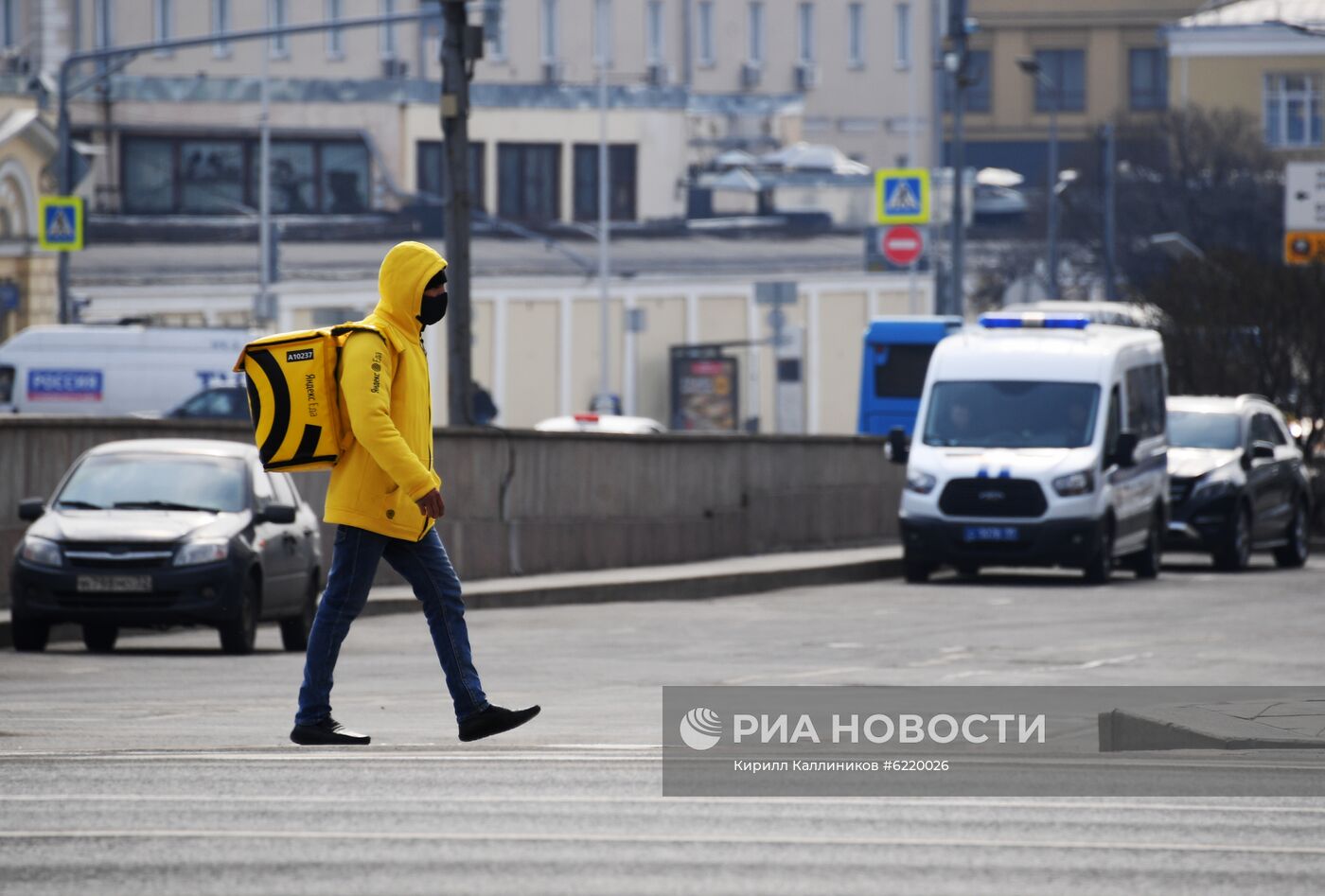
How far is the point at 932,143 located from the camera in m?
106

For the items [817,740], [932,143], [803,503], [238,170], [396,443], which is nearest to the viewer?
[396,443]

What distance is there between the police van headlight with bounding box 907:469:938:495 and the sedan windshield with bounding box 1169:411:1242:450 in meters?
4.28

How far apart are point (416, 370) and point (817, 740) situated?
2.04 meters

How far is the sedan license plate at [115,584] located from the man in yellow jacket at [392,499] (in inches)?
299

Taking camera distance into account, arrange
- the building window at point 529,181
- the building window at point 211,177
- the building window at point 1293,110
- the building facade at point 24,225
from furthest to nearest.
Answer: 1. the building window at point 1293,110
2. the building window at point 529,181
3. the building window at point 211,177
4. the building facade at point 24,225

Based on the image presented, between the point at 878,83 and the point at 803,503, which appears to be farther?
the point at 878,83

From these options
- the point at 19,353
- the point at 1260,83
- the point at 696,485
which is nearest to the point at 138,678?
the point at 696,485

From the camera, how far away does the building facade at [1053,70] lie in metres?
115

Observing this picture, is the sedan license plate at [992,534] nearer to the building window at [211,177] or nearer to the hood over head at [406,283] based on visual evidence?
the hood over head at [406,283]

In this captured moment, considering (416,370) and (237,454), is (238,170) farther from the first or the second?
(416,370)

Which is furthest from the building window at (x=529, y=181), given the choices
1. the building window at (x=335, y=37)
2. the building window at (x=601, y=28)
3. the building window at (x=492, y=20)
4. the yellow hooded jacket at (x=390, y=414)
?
the yellow hooded jacket at (x=390, y=414)

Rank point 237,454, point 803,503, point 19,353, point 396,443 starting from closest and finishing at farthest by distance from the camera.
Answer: point 396,443
point 237,454
point 803,503
point 19,353

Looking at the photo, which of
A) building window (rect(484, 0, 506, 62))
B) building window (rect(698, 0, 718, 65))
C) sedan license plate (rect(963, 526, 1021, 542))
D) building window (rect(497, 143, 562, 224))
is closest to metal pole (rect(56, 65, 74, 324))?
building window (rect(484, 0, 506, 62))

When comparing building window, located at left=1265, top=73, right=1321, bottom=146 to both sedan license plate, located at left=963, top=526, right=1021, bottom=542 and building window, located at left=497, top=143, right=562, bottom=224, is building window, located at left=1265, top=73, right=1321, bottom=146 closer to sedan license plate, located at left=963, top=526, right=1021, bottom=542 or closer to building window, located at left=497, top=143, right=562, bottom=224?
building window, located at left=497, top=143, right=562, bottom=224
